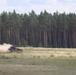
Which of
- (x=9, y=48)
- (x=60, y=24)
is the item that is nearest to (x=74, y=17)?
(x=60, y=24)

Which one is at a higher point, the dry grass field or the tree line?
the tree line

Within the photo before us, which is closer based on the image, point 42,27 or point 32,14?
point 42,27

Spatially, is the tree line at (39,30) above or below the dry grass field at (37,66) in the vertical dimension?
above

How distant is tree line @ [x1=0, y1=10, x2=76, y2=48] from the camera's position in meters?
146

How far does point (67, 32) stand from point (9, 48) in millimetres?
87310

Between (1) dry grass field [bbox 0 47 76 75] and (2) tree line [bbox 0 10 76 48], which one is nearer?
(1) dry grass field [bbox 0 47 76 75]

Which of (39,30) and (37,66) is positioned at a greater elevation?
(39,30)

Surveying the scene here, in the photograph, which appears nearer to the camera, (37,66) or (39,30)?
(37,66)

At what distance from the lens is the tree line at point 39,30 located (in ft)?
480

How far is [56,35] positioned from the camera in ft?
503

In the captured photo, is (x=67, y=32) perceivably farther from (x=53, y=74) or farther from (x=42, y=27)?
(x=53, y=74)

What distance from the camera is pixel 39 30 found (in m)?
153

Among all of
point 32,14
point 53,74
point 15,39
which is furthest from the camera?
point 32,14

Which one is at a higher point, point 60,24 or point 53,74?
point 60,24
